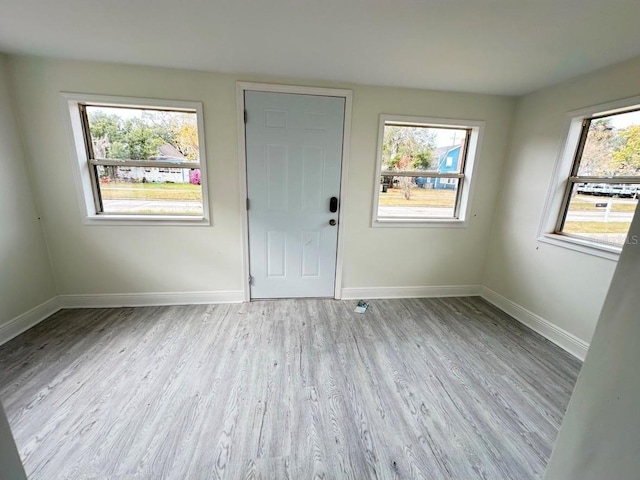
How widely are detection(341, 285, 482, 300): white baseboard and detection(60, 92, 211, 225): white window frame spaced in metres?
1.77

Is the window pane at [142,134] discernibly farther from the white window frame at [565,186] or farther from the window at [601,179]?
the window at [601,179]

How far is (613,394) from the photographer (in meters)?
0.61

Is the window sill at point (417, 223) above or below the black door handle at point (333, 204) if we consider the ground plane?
below

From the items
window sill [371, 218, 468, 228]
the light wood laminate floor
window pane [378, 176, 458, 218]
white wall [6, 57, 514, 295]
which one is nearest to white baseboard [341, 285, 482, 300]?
white wall [6, 57, 514, 295]

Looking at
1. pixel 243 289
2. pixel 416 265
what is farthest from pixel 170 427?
pixel 416 265

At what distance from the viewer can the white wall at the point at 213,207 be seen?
7.22 ft

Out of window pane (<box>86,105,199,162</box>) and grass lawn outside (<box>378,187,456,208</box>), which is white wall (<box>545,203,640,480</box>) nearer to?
grass lawn outside (<box>378,187,456,208</box>)

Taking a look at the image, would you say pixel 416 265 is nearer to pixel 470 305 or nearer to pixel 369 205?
pixel 470 305

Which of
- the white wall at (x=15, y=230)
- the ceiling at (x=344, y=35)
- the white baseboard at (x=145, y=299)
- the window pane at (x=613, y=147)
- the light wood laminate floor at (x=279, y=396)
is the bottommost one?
the light wood laminate floor at (x=279, y=396)

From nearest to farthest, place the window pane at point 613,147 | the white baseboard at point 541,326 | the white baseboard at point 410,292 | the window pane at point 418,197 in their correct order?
the window pane at point 613,147 → the white baseboard at point 541,326 → the window pane at point 418,197 → the white baseboard at point 410,292

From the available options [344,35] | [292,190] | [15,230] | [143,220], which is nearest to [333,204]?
[292,190]

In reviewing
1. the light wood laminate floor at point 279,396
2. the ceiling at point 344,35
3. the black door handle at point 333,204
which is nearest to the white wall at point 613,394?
the light wood laminate floor at point 279,396

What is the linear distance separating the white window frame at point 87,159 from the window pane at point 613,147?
333 cm

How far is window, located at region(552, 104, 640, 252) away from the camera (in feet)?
6.25
